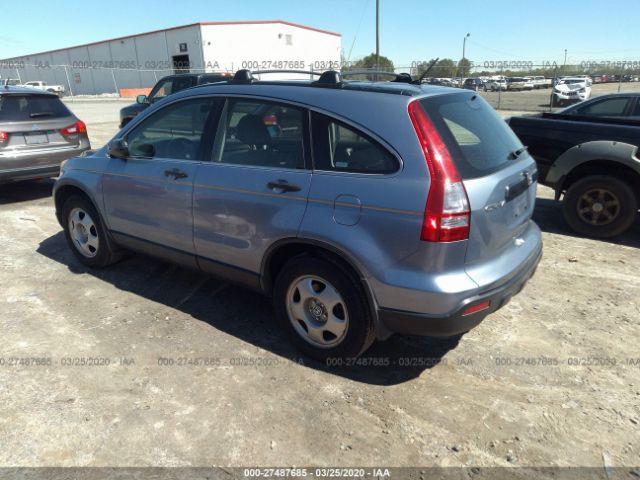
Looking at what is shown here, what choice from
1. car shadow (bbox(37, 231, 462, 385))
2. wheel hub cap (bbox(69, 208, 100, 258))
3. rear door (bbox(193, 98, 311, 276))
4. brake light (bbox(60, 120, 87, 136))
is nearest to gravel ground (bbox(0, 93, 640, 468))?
car shadow (bbox(37, 231, 462, 385))

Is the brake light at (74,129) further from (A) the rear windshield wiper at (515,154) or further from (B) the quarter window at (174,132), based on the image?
(A) the rear windshield wiper at (515,154)

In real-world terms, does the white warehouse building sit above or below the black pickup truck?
above

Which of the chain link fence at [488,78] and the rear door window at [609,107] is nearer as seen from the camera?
the rear door window at [609,107]

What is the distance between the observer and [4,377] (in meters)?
3.08

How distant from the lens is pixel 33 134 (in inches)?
279

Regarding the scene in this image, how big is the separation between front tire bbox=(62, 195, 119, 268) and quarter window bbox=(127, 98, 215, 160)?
922 mm

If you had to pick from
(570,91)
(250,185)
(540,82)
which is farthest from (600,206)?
(540,82)

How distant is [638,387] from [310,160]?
247cm

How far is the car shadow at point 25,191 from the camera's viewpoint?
7.61 m

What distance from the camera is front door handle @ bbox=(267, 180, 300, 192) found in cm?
296

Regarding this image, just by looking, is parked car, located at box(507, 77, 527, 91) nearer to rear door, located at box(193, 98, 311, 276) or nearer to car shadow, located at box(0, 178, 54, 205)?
car shadow, located at box(0, 178, 54, 205)

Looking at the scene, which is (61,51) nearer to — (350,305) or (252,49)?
(252,49)

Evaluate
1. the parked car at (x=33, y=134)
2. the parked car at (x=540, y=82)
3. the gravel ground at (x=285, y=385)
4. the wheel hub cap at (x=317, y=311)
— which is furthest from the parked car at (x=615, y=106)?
the parked car at (x=540, y=82)

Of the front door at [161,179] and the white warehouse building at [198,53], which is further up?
the white warehouse building at [198,53]
